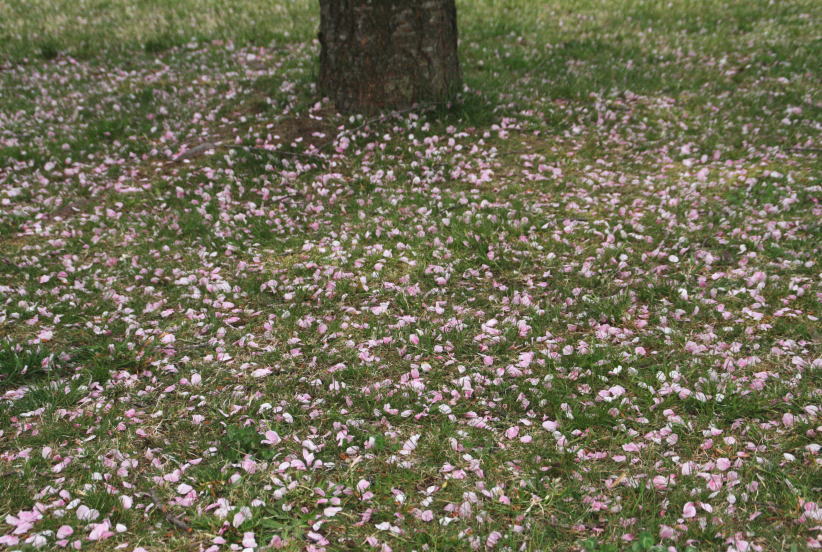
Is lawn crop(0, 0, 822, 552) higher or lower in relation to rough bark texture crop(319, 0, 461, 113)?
lower

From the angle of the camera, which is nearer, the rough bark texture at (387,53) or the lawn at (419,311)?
the lawn at (419,311)

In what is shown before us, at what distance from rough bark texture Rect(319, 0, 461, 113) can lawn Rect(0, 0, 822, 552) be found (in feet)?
1.47

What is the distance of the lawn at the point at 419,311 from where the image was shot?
12.7 feet

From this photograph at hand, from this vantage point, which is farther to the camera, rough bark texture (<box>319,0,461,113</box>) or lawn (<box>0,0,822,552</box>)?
rough bark texture (<box>319,0,461,113</box>)

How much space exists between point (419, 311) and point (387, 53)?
481 cm

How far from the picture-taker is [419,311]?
6.03 meters

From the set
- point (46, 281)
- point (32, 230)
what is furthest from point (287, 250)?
point (32, 230)

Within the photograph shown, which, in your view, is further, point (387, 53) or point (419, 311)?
point (387, 53)

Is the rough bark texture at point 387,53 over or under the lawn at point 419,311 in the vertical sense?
over

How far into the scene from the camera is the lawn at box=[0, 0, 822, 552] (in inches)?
153

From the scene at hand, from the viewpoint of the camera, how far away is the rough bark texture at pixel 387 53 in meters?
8.94

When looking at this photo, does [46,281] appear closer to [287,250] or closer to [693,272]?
[287,250]

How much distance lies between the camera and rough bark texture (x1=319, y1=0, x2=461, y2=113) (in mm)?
8938

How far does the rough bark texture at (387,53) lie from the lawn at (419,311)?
447 mm
